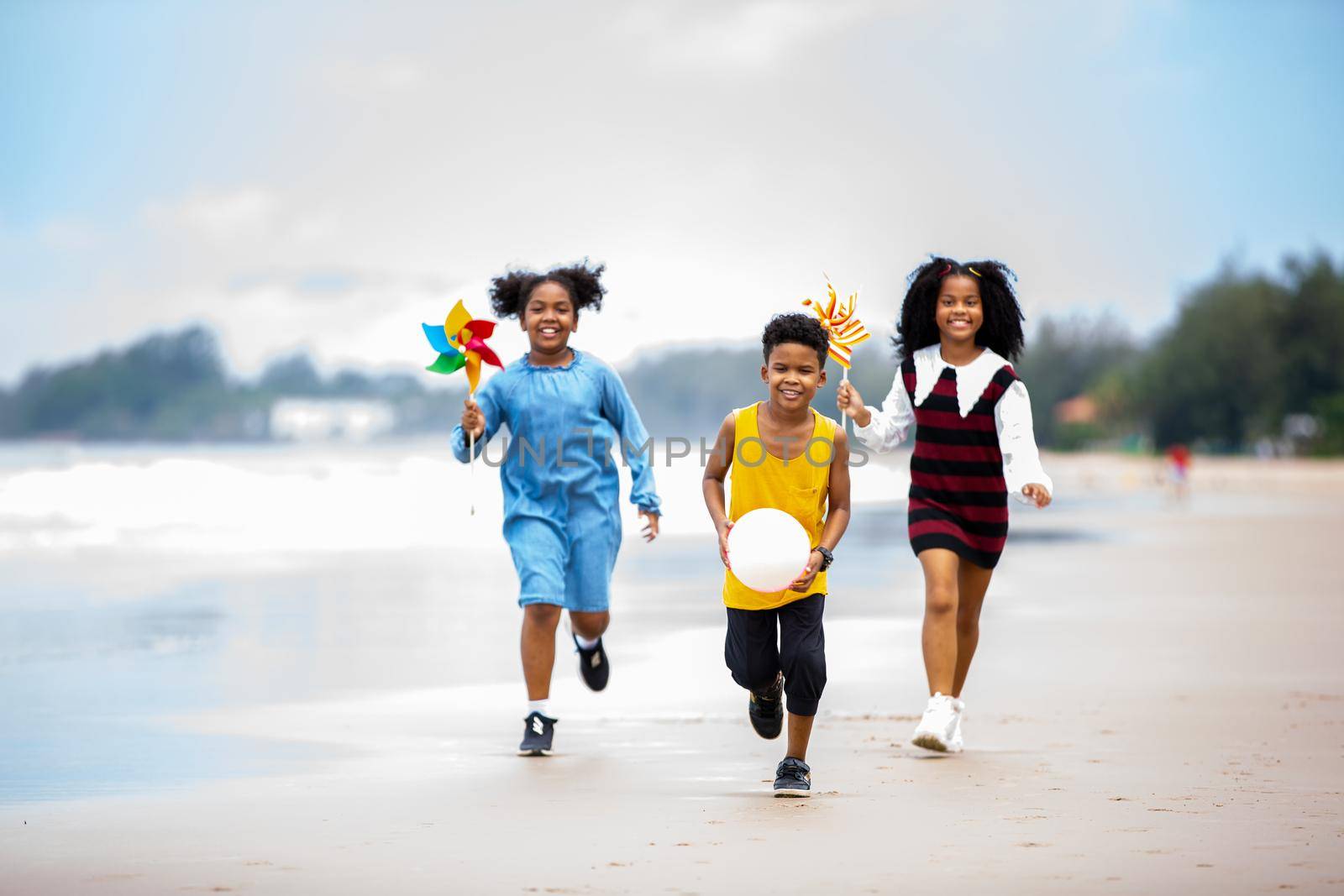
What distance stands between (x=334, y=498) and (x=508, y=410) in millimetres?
24085

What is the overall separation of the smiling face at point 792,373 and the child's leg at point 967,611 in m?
1.29

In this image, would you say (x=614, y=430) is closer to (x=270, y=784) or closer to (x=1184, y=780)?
(x=270, y=784)

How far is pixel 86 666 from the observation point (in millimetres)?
8664

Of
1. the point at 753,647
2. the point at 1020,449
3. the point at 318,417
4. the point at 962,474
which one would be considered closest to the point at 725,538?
the point at 753,647

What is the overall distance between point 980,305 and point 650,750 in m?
2.15

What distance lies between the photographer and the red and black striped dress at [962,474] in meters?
6.55

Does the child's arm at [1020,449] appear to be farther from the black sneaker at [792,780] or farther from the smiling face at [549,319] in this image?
the smiling face at [549,319]

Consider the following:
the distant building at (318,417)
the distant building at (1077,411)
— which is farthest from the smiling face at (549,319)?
the distant building at (1077,411)

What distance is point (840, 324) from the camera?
626 cm

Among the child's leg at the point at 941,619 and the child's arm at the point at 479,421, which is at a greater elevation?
the child's arm at the point at 479,421

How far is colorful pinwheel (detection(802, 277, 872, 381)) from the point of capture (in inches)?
242

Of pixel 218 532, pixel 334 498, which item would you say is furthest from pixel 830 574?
pixel 334 498

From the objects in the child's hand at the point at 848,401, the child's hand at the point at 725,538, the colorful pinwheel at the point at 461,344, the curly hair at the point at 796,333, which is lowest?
the child's hand at the point at 725,538

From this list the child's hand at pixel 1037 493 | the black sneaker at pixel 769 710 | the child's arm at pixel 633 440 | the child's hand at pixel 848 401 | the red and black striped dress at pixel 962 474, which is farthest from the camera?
the child's arm at pixel 633 440
